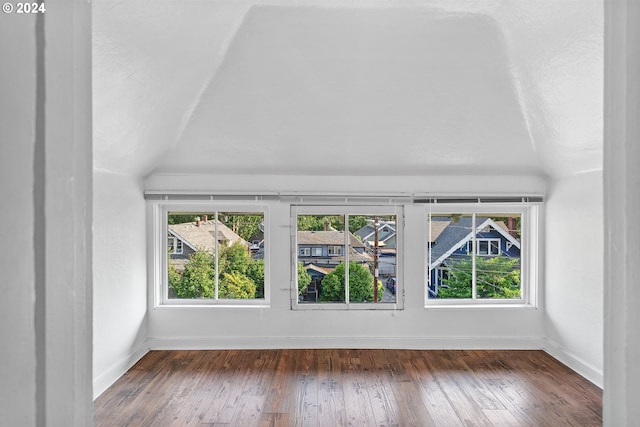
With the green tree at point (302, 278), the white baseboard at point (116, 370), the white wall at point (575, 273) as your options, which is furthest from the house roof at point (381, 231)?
the white baseboard at point (116, 370)

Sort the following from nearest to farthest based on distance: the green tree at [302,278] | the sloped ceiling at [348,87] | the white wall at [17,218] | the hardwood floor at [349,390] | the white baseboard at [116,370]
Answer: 1. the white wall at [17,218]
2. the sloped ceiling at [348,87]
3. the hardwood floor at [349,390]
4. the white baseboard at [116,370]
5. the green tree at [302,278]

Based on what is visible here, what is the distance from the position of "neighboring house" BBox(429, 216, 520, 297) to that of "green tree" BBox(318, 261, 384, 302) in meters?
0.59

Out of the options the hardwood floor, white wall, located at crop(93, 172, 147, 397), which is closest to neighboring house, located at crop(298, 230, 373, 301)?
the hardwood floor

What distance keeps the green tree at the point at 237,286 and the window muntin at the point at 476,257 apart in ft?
5.56

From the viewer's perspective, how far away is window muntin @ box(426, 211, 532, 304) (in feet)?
12.7

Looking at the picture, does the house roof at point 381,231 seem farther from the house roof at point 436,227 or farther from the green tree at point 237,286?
the green tree at point 237,286

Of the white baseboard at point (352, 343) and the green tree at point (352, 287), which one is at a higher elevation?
the green tree at point (352, 287)

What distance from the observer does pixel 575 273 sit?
10.7 feet

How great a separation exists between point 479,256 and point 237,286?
93.1 inches

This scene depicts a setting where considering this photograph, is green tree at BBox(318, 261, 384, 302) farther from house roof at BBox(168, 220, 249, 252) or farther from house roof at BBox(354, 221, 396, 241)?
house roof at BBox(168, 220, 249, 252)

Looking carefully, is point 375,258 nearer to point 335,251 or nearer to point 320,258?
point 335,251

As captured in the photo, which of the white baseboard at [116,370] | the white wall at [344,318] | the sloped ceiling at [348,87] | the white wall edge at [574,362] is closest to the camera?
the sloped ceiling at [348,87]

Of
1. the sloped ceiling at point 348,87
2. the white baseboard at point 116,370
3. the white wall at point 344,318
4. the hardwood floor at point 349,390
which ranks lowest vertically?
the hardwood floor at point 349,390

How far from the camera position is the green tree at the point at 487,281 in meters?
3.88
